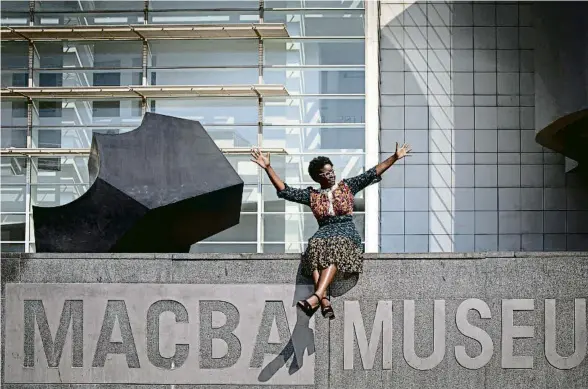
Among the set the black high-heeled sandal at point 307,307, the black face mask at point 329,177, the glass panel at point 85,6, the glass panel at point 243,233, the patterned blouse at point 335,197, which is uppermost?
the glass panel at point 85,6

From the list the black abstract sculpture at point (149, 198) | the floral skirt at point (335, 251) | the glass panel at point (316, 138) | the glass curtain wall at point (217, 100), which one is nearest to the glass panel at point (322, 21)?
the glass curtain wall at point (217, 100)

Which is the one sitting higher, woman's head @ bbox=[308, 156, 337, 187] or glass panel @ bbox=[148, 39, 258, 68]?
glass panel @ bbox=[148, 39, 258, 68]

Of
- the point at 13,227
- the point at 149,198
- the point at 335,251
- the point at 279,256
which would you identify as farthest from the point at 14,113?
the point at 335,251

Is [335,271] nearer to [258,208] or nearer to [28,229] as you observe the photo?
[258,208]

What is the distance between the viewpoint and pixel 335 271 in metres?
8.91

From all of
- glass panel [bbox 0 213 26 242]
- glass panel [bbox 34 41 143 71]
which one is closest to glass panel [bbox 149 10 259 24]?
glass panel [bbox 34 41 143 71]

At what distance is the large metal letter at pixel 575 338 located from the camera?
29.7ft

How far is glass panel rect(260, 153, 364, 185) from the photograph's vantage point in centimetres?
1903

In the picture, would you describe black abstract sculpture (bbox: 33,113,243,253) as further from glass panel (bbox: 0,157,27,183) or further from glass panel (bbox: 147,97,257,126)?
glass panel (bbox: 0,157,27,183)

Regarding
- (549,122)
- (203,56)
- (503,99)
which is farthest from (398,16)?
(549,122)

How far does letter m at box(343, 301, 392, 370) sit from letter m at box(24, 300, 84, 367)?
2304 millimetres

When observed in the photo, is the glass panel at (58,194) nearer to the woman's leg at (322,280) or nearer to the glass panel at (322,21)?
the glass panel at (322,21)

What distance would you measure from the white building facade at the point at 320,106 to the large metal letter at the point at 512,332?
9913mm

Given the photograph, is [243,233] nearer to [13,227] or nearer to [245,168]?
[245,168]
